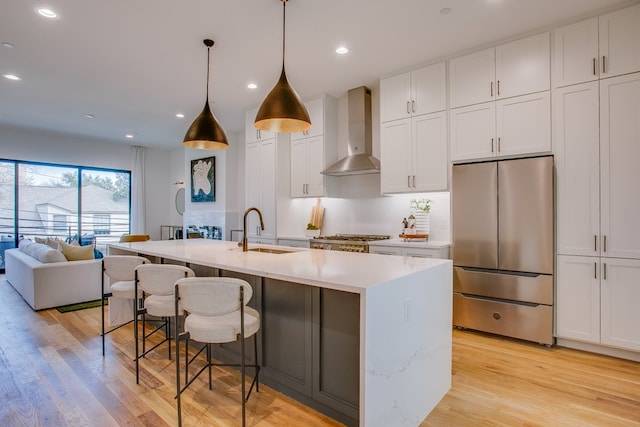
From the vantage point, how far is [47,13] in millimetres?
2891

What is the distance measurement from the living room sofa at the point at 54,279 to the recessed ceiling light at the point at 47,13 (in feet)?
9.64

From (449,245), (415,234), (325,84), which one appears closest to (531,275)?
(449,245)

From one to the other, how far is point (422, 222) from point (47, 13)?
13.9ft

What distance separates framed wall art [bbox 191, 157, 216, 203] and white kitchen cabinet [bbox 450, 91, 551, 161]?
518cm

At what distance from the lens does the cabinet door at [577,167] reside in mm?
2939

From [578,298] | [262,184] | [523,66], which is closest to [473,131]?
[523,66]

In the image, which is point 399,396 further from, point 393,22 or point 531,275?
point 393,22

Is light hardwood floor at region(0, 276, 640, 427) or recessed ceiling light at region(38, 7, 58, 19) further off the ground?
recessed ceiling light at region(38, 7, 58, 19)

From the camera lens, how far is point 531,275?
3186 millimetres

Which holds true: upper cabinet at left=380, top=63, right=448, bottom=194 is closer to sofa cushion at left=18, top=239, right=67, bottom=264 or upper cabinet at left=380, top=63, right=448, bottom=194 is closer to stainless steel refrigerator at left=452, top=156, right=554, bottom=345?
stainless steel refrigerator at left=452, top=156, right=554, bottom=345

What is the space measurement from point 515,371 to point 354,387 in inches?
60.9

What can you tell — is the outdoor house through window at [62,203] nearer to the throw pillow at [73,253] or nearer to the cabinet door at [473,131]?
the throw pillow at [73,253]

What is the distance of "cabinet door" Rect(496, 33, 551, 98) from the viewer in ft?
10.3

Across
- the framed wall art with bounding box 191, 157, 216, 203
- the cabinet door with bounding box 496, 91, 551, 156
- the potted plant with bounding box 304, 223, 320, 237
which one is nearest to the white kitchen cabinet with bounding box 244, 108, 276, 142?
the potted plant with bounding box 304, 223, 320, 237
